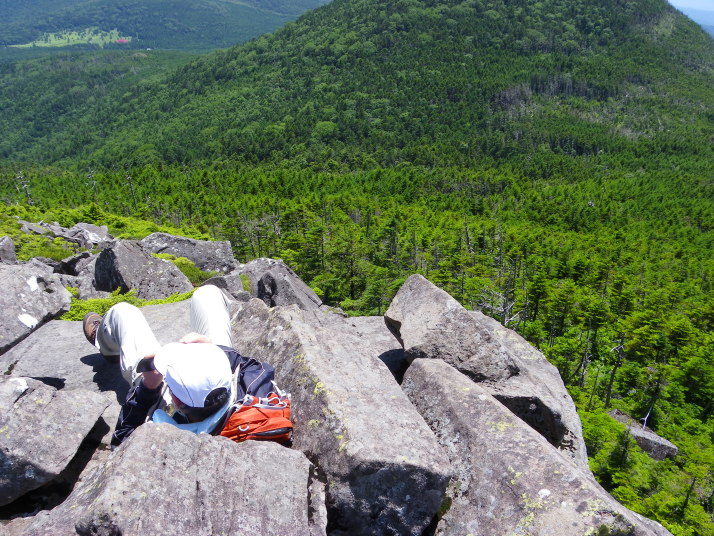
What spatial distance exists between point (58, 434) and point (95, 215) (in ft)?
152

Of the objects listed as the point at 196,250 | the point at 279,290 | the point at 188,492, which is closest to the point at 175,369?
the point at 188,492

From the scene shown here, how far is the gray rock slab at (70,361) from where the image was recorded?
7.90 metres

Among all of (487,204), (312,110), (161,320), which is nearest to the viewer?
(161,320)

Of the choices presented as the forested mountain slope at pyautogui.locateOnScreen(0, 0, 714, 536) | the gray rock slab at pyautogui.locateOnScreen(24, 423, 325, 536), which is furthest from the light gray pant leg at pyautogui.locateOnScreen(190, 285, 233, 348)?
the forested mountain slope at pyautogui.locateOnScreen(0, 0, 714, 536)

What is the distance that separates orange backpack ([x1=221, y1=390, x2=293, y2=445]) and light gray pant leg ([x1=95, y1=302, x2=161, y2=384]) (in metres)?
1.93

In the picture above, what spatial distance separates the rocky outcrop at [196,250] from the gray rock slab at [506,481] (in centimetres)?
2282

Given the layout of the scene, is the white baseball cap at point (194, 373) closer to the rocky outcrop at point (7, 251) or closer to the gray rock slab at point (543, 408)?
the gray rock slab at point (543, 408)

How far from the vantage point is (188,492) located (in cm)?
433

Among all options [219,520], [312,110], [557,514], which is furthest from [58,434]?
[312,110]

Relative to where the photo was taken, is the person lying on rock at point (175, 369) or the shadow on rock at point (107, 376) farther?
the shadow on rock at point (107, 376)

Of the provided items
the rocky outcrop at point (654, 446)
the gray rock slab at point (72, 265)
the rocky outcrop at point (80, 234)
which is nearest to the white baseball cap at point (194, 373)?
the gray rock slab at point (72, 265)

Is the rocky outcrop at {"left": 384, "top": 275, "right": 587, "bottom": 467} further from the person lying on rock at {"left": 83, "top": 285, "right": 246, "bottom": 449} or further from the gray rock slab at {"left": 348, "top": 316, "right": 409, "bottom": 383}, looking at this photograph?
the person lying on rock at {"left": 83, "top": 285, "right": 246, "bottom": 449}

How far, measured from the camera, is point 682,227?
98.9 m

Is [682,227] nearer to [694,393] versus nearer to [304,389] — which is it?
[694,393]
